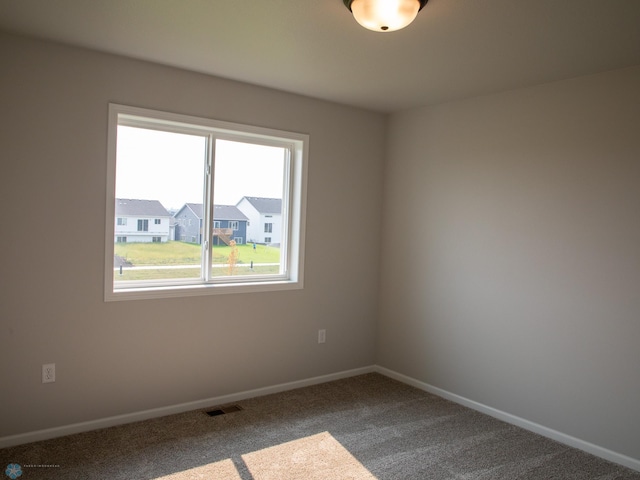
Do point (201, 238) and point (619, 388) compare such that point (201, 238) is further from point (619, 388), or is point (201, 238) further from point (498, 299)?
point (619, 388)

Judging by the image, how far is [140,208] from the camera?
3418mm

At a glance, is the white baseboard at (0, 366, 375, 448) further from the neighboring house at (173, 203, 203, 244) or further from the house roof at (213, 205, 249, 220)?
the house roof at (213, 205, 249, 220)

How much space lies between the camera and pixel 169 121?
339 cm

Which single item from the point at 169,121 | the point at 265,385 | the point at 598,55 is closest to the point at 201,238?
the point at 169,121

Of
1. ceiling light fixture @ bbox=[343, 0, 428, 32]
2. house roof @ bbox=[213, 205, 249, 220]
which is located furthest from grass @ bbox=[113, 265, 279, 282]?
ceiling light fixture @ bbox=[343, 0, 428, 32]

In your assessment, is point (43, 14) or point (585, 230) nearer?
point (43, 14)

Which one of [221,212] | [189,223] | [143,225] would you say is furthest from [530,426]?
[143,225]

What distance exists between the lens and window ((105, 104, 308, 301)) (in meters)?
3.33

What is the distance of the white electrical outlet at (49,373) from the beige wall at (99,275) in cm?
3

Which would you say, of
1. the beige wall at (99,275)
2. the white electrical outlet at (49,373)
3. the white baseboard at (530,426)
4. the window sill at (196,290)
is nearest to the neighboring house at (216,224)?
the window sill at (196,290)

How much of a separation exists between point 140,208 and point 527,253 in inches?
109

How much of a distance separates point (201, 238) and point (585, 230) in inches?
106

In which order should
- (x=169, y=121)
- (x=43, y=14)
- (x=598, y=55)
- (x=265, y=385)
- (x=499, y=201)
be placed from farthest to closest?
(x=265, y=385), (x=499, y=201), (x=169, y=121), (x=598, y=55), (x=43, y=14)

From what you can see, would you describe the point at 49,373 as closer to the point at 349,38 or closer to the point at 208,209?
the point at 208,209
